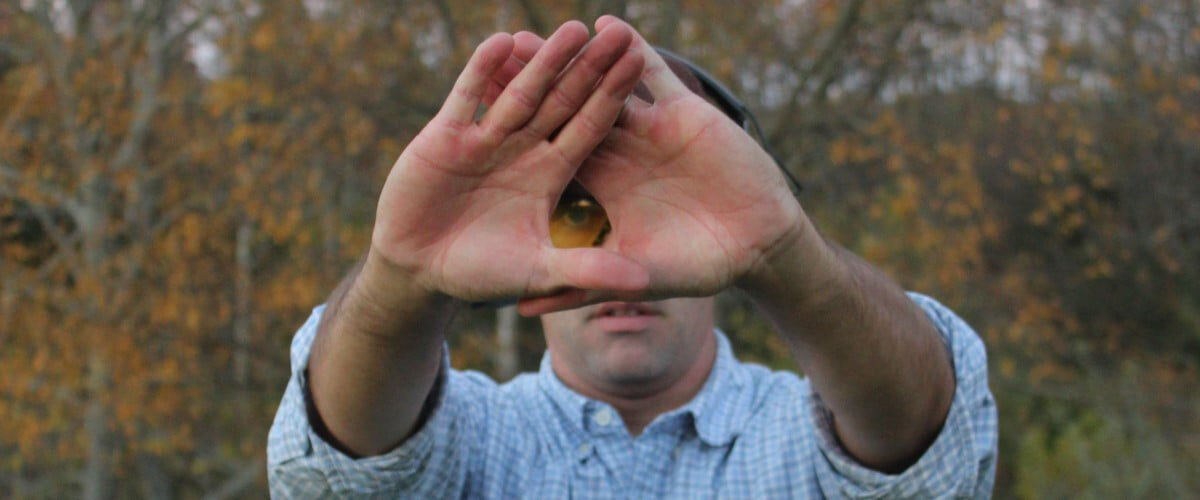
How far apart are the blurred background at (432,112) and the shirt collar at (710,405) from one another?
16.3 feet

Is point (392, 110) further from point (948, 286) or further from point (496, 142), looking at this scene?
point (496, 142)

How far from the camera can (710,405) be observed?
242 centimetres

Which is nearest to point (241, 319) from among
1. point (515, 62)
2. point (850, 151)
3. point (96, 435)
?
point (96, 435)

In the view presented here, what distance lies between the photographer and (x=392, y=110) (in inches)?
311

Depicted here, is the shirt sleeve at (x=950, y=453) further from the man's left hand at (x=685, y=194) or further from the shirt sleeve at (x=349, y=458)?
the shirt sleeve at (x=349, y=458)

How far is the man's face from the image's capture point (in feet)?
7.76

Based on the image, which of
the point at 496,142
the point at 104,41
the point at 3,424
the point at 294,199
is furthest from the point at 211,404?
the point at 496,142

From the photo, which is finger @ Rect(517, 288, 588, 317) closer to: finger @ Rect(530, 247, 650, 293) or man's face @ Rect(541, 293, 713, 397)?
finger @ Rect(530, 247, 650, 293)

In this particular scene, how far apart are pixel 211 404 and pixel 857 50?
5.58 meters

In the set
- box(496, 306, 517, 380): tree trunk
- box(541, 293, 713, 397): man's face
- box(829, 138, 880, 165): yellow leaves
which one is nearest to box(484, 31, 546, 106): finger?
box(541, 293, 713, 397): man's face

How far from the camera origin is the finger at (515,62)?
159 centimetres

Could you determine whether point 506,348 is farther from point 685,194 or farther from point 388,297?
point 685,194

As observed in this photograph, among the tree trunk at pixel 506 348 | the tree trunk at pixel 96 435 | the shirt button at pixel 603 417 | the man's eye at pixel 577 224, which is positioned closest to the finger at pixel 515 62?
the man's eye at pixel 577 224

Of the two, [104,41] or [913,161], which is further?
[104,41]
